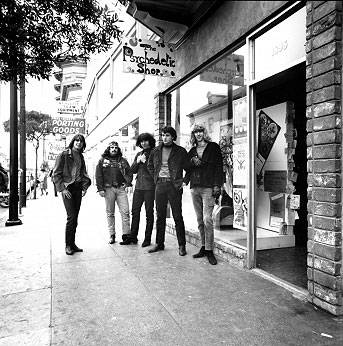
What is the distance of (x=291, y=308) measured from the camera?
2.95 metres

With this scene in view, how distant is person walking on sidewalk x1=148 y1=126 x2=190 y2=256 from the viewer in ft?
15.7

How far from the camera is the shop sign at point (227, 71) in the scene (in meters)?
4.32

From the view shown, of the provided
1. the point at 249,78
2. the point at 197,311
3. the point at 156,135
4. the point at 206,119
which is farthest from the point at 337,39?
the point at 156,135

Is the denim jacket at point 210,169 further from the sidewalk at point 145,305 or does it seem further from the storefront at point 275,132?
the sidewalk at point 145,305

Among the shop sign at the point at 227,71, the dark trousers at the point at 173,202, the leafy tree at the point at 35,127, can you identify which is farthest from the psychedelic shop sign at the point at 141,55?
the leafy tree at the point at 35,127

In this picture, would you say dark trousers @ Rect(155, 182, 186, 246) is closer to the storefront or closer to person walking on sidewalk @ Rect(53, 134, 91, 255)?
the storefront

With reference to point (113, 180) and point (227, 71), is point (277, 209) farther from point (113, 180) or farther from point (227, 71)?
point (113, 180)

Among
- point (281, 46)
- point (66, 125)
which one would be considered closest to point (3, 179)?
point (66, 125)

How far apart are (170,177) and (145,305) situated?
2118mm

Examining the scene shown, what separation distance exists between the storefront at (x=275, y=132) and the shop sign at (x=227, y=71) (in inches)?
0.5

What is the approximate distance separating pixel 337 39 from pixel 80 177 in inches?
147

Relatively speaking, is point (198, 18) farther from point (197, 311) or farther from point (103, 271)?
point (103, 271)

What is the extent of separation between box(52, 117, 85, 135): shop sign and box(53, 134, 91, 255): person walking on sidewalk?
10.5 meters

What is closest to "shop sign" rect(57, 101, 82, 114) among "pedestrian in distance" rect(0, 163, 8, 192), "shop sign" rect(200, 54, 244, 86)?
"pedestrian in distance" rect(0, 163, 8, 192)
